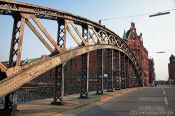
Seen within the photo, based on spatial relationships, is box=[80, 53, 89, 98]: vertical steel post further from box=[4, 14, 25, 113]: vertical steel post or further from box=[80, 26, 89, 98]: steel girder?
box=[4, 14, 25, 113]: vertical steel post

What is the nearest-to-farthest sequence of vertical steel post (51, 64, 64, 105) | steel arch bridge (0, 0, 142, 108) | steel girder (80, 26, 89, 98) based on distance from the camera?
steel arch bridge (0, 0, 142, 108)
vertical steel post (51, 64, 64, 105)
steel girder (80, 26, 89, 98)

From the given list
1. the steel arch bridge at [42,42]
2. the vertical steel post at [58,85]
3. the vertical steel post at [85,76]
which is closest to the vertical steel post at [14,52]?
the steel arch bridge at [42,42]

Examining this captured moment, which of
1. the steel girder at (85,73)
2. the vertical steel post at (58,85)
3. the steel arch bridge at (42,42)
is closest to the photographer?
the steel arch bridge at (42,42)

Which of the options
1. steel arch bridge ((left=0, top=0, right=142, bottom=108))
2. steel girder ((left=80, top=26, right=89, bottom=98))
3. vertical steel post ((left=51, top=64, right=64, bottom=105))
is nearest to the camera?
steel arch bridge ((left=0, top=0, right=142, bottom=108))

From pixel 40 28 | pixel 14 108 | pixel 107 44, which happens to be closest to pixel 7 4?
pixel 40 28

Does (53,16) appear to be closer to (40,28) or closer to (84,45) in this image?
(40,28)

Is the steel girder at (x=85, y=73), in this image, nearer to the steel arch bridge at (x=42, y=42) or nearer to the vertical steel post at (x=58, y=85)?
the steel arch bridge at (x=42, y=42)

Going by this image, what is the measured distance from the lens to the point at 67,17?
18.4 meters

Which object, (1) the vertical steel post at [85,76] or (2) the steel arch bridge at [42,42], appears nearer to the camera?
(2) the steel arch bridge at [42,42]

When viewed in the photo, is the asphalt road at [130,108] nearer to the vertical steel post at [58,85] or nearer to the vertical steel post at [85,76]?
the vertical steel post at [58,85]

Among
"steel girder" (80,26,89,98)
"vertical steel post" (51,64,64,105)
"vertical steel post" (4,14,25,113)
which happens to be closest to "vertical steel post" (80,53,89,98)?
"steel girder" (80,26,89,98)

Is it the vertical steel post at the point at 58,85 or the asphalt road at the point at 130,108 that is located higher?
the vertical steel post at the point at 58,85

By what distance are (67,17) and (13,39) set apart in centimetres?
588

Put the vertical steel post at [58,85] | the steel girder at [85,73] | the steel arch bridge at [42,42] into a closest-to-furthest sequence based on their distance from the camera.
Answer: the steel arch bridge at [42,42]
the vertical steel post at [58,85]
the steel girder at [85,73]
